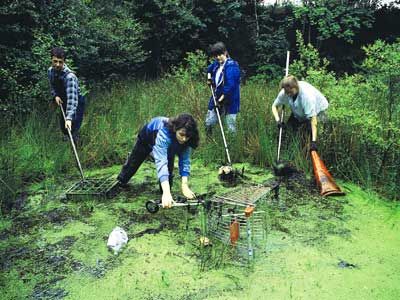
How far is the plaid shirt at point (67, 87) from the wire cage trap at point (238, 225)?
6.04 ft

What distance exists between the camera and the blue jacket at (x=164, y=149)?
3.16m

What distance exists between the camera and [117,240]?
320 cm

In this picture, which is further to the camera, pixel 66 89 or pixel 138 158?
pixel 66 89

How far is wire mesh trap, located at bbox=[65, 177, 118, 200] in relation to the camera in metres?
3.97

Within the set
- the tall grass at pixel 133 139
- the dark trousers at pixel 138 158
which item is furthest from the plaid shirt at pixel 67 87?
the dark trousers at pixel 138 158

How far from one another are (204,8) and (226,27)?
0.71 meters

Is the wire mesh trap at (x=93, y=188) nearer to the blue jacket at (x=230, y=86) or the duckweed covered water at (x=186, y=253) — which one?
the duckweed covered water at (x=186, y=253)

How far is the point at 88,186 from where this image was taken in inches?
166

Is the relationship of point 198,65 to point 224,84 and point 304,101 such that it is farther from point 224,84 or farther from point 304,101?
point 304,101

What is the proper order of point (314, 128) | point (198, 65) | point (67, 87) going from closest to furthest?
1. point (314, 128)
2. point (67, 87)
3. point (198, 65)

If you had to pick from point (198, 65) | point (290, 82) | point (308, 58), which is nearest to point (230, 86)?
point (290, 82)

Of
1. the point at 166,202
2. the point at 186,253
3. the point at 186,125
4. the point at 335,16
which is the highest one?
the point at 335,16

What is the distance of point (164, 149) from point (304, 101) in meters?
1.67

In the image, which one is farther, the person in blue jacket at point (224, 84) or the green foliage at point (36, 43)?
the green foliage at point (36, 43)
